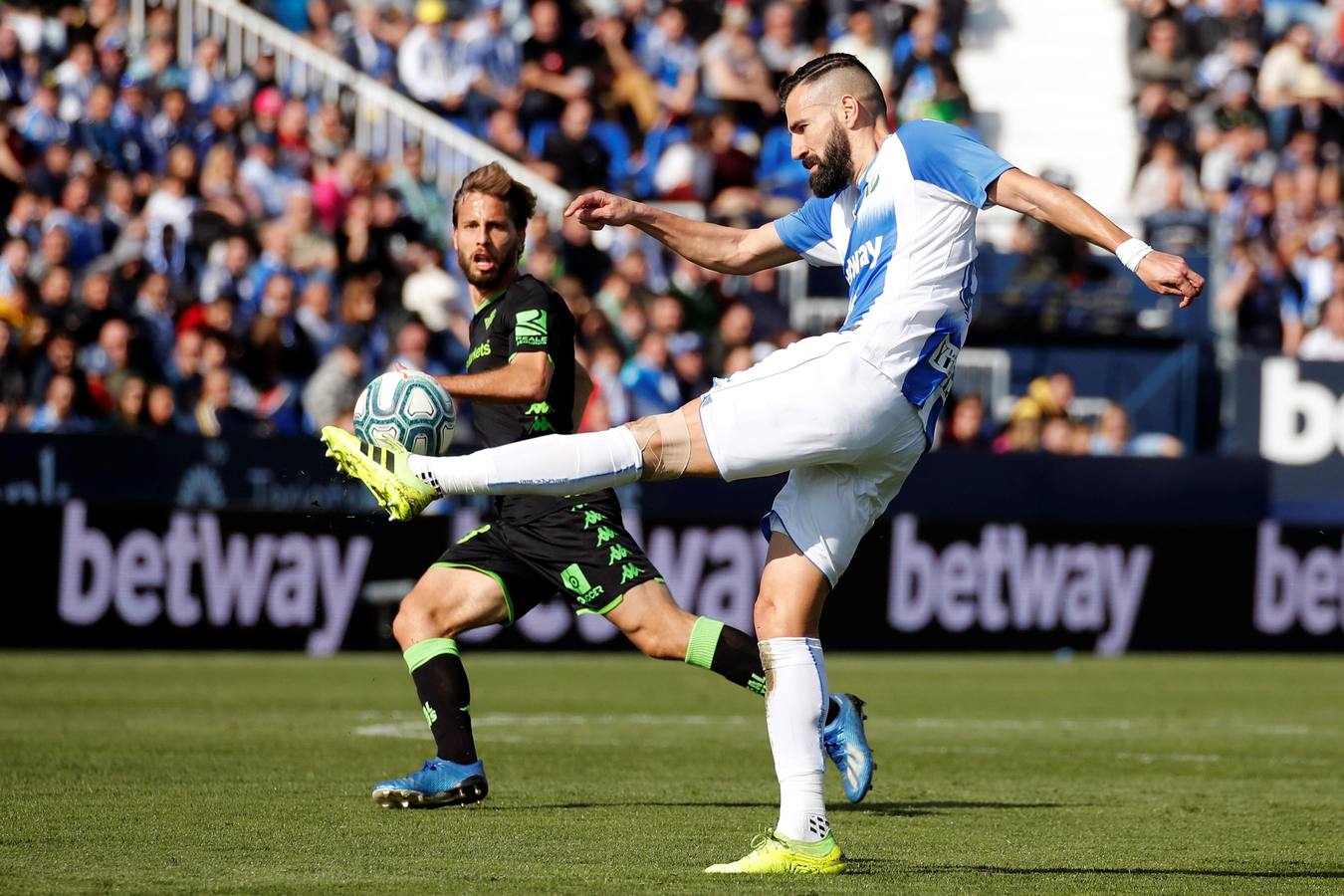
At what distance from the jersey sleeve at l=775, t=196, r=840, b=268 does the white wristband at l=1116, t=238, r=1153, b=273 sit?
3.59 feet

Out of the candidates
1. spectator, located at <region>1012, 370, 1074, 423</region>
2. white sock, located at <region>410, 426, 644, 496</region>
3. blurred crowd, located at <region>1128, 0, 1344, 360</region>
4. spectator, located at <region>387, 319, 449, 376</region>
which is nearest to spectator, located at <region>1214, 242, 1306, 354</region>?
blurred crowd, located at <region>1128, 0, 1344, 360</region>

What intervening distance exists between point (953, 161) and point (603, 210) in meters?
1.25

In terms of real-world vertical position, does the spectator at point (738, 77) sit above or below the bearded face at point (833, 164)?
above

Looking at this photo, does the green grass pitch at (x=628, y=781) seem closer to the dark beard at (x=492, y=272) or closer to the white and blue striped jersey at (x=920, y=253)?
the white and blue striped jersey at (x=920, y=253)

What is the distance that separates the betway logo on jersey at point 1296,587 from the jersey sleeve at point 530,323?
35.6 feet

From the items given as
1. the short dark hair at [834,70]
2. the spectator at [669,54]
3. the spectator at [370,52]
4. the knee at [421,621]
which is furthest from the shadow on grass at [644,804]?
the spectator at [370,52]

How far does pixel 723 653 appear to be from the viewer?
7703mm

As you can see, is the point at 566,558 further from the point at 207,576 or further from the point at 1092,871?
the point at 207,576

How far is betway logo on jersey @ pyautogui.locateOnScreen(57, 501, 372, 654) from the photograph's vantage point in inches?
592

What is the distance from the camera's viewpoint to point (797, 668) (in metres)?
6.20

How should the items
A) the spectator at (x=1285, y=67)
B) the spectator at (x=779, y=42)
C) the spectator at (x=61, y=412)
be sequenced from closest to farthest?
the spectator at (x=61, y=412)
the spectator at (x=779, y=42)
the spectator at (x=1285, y=67)

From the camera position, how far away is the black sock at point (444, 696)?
764 centimetres

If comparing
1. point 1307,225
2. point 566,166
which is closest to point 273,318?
point 566,166

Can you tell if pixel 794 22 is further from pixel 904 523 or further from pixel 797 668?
pixel 797 668
